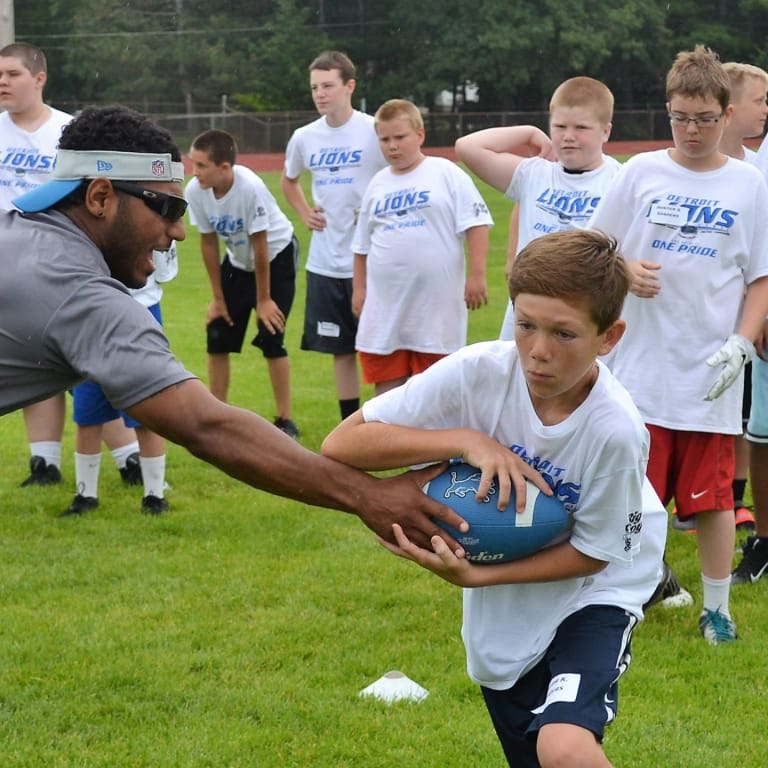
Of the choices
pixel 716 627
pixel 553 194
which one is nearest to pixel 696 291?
pixel 716 627

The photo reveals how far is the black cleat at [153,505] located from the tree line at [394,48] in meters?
56.6

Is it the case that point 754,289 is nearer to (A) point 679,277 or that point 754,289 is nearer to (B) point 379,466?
(A) point 679,277

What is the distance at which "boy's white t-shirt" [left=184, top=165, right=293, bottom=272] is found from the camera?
9.07m

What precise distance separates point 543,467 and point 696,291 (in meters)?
2.28

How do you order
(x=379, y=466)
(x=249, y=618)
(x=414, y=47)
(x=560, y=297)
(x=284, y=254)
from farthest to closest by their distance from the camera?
(x=414, y=47) → (x=284, y=254) → (x=249, y=618) → (x=379, y=466) → (x=560, y=297)

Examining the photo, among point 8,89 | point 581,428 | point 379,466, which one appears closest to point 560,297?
point 581,428

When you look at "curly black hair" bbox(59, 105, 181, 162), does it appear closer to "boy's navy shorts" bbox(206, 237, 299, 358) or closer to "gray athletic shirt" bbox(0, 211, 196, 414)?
"gray athletic shirt" bbox(0, 211, 196, 414)

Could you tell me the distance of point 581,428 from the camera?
3279 millimetres

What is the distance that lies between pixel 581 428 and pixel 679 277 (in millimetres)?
2296

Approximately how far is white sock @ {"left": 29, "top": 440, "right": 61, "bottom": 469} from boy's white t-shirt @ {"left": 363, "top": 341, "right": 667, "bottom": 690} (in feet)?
17.3

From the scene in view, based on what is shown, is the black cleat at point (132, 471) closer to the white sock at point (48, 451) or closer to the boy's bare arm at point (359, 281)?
the white sock at point (48, 451)

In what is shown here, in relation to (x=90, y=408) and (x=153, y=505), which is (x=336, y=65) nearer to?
(x=90, y=408)

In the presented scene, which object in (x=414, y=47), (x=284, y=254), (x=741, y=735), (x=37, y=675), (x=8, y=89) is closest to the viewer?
(x=741, y=735)

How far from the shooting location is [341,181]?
9.76 m
